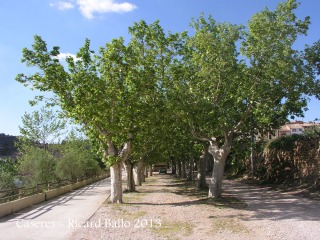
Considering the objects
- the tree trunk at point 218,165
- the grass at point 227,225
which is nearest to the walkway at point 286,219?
the grass at point 227,225

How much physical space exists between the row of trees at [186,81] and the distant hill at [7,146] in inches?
1882

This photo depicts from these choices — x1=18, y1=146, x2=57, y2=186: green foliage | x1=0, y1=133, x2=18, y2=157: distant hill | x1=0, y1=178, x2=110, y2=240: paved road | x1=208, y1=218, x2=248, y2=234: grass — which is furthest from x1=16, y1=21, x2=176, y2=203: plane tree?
x1=0, y1=133, x2=18, y2=157: distant hill

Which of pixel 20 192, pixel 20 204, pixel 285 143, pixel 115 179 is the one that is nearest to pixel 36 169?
pixel 20 192

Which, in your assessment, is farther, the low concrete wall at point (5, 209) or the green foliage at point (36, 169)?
the green foliage at point (36, 169)

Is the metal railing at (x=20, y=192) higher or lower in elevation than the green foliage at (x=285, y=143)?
lower

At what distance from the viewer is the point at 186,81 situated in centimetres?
1825

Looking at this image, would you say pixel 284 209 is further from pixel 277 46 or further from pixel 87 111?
pixel 87 111

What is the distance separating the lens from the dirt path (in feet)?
34.6

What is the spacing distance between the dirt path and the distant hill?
49.6m

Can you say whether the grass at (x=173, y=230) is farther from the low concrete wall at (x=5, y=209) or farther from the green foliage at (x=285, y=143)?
the green foliage at (x=285, y=143)

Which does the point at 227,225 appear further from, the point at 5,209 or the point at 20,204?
the point at 20,204

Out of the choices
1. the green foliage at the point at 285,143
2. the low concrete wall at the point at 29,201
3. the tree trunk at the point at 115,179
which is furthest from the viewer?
the green foliage at the point at 285,143

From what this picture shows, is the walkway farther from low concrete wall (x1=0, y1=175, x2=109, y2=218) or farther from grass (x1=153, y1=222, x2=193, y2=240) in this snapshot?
low concrete wall (x1=0, y1=175, x2=109, y2=218)

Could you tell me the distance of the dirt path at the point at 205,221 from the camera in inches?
415
